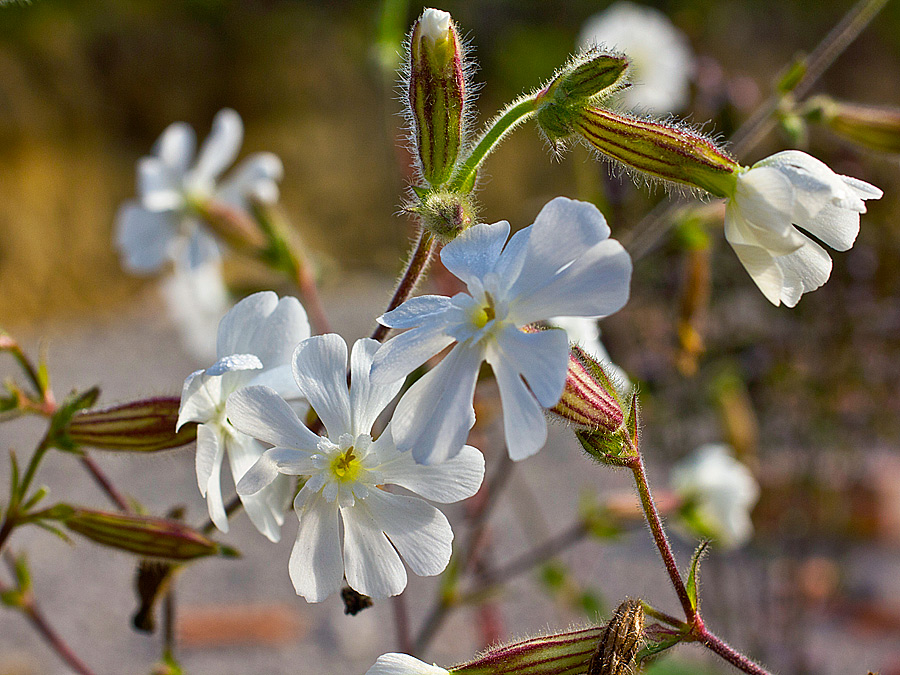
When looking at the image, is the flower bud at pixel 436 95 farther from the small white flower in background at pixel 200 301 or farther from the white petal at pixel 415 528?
the small white flower in background at pixel 200 301

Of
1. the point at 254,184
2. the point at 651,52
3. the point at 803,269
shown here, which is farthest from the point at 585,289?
the point at 651,52

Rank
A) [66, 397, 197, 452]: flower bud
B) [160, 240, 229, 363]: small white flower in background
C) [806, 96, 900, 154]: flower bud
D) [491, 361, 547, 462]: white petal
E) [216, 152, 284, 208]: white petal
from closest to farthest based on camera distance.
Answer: [491, 361, 547, 462]: white petal
[66, 397, 197, 452]: flower bud
[806, 96, 900, 154]: flower bud
[216, 152, 284, 208]: white petal
[160, 240, 229, 363]: small white flower in background

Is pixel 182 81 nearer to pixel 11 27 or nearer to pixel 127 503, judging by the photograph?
pixel 11 27

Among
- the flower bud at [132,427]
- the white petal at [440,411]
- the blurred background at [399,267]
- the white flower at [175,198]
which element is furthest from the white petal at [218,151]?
the white petal at [440,411]

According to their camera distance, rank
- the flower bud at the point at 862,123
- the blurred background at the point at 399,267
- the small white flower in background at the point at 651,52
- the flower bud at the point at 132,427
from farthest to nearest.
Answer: the blurred background at the point at 399,267, the small white flower in background at the point at 651,52, the flower bud at the point at 862,123, the flower bud at the point at 132,427

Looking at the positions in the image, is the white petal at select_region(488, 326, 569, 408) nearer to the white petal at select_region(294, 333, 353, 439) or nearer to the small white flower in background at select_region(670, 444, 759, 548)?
the white petal at select_region(294, 333, 353, 439)

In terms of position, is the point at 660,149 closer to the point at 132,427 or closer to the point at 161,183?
the point at 132,427

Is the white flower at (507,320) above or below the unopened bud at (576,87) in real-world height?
below

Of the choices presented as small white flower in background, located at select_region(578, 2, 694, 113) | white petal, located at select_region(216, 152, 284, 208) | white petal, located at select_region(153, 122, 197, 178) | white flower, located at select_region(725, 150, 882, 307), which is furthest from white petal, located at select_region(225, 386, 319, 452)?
small white flower in background, located at select_region(578, 2, 694, 113)
